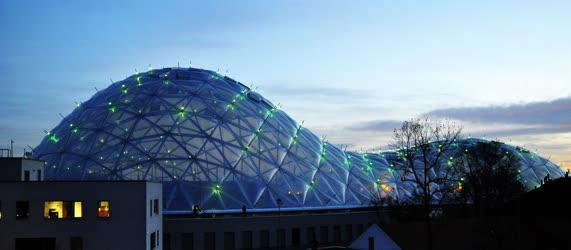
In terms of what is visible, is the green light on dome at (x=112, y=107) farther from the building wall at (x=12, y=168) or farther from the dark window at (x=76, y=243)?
the dark window at (x=76, y=243)

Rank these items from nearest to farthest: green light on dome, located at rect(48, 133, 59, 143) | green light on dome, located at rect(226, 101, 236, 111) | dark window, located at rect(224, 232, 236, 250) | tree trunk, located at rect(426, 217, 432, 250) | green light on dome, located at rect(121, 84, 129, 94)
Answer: tree trunk, located at rect(426, 217, 432, 250), dark window, located at rect(224, 232, 236, 250), green light on dome, located at rect(48, 133, 59, 143), green light on dome, located at rect(226, 101, 236, 111), green light on dome, located at rect(121, 84, 129, 94)

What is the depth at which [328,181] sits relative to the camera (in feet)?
225

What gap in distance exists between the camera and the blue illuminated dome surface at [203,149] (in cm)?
5944

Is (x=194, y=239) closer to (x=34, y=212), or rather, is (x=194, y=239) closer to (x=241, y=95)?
(x=34, y=212)

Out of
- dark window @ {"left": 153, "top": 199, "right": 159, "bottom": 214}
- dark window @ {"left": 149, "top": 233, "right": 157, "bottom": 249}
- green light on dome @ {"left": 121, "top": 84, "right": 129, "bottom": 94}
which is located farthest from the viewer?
green light on dome @ {"left": 121, "top": 84, "right": 129, "bottom": 94}

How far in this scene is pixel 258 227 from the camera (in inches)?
2228

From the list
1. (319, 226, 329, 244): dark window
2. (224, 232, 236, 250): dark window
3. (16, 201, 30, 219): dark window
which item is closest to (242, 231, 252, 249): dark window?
(224, 232, 236, 250): dark window

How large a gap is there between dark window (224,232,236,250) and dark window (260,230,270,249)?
2.58 m

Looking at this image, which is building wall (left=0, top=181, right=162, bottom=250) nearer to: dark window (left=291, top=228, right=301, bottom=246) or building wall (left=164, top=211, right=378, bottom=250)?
building wall (left=164, top=211, right=378, bottom=250)

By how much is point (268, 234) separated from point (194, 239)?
21.8 feet

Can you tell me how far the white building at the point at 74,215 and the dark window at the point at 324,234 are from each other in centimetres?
2058

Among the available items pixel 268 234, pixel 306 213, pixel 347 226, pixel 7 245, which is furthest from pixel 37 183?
pixel 347 226

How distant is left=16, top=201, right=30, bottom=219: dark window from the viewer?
143 feet

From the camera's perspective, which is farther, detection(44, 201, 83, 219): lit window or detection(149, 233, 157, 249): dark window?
detection(149, 233, 157, 249): dark window
